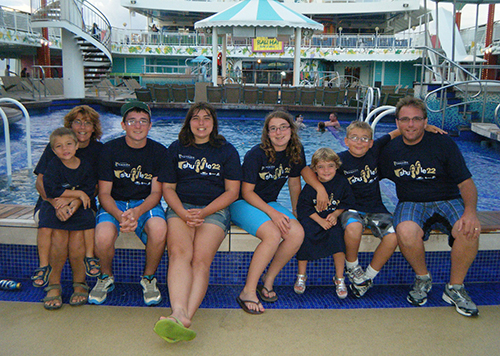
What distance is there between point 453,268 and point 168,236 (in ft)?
5.73

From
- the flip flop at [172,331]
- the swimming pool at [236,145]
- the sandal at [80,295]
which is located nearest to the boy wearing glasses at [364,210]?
the flip flop at [172,331]

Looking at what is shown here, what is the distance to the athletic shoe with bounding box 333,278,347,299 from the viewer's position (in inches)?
107

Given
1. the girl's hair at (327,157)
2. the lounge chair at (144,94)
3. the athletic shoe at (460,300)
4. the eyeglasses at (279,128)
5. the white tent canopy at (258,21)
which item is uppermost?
the white tent canopy at (258,21)

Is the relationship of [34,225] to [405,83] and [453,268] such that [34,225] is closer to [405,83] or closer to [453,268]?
[453,268]

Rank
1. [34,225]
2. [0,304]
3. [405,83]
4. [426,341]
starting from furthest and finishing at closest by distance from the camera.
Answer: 1. [405,83]
2. [34,225]
3. [0,304]
4. [426,341]

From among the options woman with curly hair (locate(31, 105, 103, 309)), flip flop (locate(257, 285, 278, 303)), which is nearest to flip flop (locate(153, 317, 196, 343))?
flip flop (locate(257, 285, 278, 303))

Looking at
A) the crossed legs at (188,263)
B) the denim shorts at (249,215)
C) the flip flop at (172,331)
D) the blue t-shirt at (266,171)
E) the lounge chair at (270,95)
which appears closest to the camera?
the flip flop at (172,331)

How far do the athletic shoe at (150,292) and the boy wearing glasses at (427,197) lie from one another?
4.95ft

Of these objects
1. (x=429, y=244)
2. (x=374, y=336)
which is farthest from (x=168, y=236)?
(x=429, y=244)

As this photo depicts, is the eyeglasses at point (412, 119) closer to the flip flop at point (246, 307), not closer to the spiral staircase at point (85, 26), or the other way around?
the flip flop at point (246, 307)

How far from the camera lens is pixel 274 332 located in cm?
230

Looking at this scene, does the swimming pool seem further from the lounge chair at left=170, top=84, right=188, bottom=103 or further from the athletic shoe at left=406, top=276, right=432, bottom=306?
the athletic shoe at left=406, top=276, right=432, bottom=306

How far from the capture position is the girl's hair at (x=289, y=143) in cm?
282

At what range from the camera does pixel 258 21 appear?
46.7 feet
